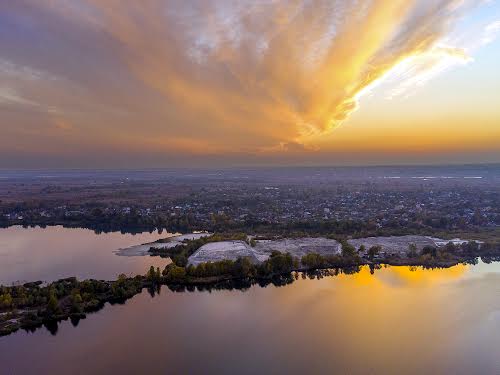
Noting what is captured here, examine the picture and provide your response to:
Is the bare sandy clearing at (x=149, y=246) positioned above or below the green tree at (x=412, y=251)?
below

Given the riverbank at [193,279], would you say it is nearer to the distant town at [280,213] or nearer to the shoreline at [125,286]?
the shoreline at [125,286]

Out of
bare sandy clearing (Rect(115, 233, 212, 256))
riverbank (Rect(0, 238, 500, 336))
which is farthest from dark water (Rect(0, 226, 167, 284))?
riverbank (Rect(0, 238, 500, 336))

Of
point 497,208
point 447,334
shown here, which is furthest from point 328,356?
point 497,208

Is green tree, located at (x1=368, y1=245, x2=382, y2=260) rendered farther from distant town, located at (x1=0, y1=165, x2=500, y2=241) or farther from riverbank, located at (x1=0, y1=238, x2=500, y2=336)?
distant town, located at (x1=0, y1=165, x2=500, y2=241)

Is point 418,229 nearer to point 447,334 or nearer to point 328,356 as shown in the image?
point 447,334

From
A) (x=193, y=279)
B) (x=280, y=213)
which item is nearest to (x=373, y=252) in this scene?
(x=193, y=279)

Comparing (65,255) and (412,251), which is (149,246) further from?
(412,251)

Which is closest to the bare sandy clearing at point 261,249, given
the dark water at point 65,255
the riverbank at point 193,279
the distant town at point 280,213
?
the riverbank at point 193,279

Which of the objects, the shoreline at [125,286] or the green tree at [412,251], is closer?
the shoreline at [125,286]

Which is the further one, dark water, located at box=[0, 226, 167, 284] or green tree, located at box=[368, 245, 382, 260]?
green tree, located at box=[368, 245, 382, 260]
